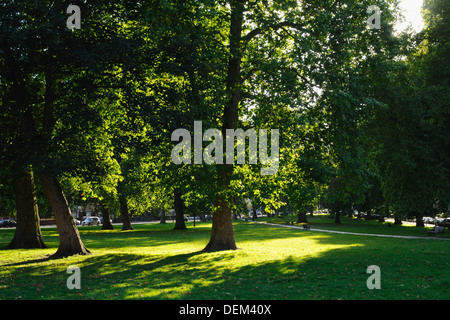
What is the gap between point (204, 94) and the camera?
14.7 m

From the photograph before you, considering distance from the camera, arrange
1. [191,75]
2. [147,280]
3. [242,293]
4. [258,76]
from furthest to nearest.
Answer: [258,76] < [191,75] < [147,280] < [242,293]

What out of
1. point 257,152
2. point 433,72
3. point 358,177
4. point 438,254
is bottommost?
point 438,254

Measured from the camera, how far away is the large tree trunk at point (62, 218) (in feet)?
55.3

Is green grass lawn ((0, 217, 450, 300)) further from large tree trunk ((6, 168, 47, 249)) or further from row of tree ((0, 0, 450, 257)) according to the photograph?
large tree trunk ((6, 168, 47, 249))

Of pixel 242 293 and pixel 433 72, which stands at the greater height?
pixel 433 72

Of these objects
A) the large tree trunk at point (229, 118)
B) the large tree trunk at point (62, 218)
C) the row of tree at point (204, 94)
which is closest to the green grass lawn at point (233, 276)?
the large tree trunk at point (62, 218)

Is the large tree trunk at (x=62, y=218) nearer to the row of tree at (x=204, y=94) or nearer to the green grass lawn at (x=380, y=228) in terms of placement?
the row of tree at (x=204, y=94)

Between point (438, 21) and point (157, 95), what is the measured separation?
779 inches

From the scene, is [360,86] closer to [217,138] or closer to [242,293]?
[217,138]

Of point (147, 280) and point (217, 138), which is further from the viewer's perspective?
point (217, 138)

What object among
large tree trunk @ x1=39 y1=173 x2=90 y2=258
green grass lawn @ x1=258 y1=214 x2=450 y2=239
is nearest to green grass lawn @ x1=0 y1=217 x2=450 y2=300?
large tree trunk @ x1=39 y1=173 x2=90 y2=258

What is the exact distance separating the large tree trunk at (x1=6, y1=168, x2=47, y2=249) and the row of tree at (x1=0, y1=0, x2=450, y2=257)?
4.92 m

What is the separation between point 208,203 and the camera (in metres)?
16.6

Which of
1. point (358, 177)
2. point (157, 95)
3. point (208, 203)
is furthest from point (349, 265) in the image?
point (157, 95)
